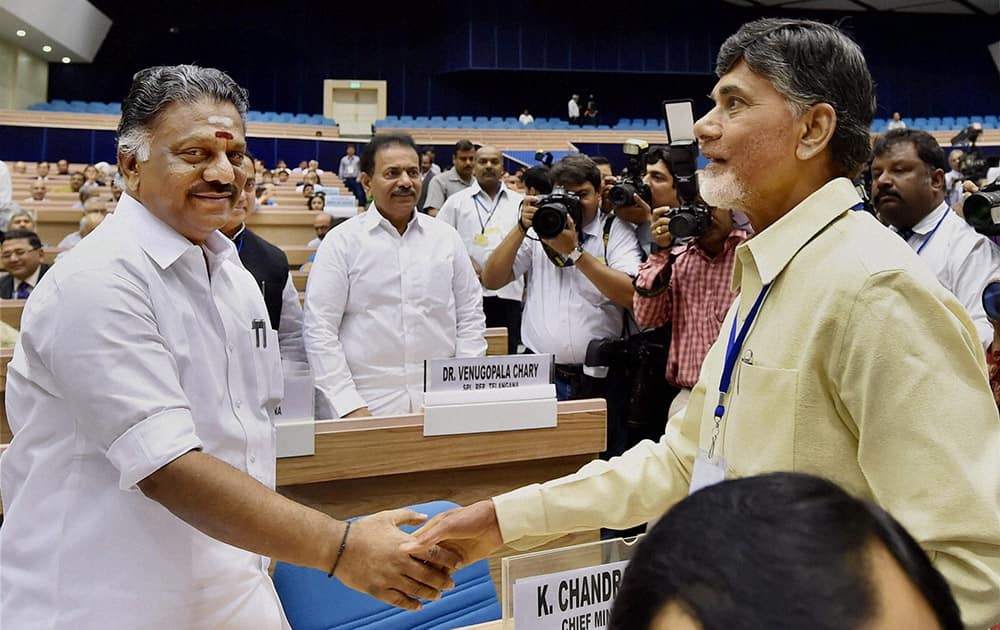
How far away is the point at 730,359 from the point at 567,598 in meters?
0.38

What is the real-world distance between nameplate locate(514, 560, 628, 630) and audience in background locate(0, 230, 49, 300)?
146 inches

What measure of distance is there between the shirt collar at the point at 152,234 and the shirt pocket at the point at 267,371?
207 mm

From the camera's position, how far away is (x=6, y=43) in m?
15.4

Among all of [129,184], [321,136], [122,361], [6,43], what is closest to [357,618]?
[122,361]

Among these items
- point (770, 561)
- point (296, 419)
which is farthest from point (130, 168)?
point (770, 561)

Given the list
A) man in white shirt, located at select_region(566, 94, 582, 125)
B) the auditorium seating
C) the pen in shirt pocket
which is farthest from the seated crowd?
man in white shirt, located at select_region(566, 94, 582, 125)

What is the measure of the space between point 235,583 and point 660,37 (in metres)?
18.8

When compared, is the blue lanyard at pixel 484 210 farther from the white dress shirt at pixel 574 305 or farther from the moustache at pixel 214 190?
the moustache at pixel 214 190

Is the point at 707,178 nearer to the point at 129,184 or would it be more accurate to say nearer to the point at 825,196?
the point at 825,196

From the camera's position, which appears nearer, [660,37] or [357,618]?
[357,618]

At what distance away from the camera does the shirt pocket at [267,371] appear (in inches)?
52.1

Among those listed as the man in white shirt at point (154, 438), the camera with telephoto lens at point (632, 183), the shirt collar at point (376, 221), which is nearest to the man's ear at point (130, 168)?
the man in white shirt at point (154, 438)

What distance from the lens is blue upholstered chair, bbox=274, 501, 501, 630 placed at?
1.30m

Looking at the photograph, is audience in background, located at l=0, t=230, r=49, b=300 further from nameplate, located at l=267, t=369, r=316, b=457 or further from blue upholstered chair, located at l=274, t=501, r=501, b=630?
blue upholstered chair, located at l=274, t=501, r=501, b=630
